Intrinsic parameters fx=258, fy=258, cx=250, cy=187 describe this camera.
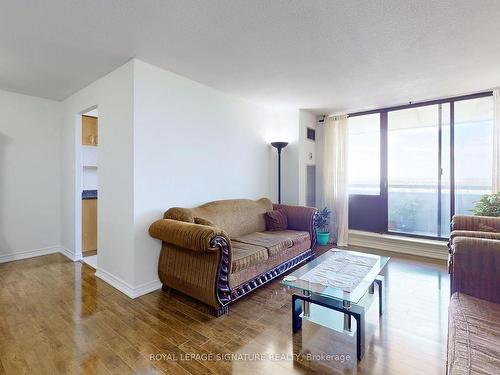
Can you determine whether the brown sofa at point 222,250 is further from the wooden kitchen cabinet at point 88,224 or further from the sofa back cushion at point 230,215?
the wooden kitchen cabinet at point 88,224

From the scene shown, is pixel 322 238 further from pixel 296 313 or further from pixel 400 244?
pixel 296 313

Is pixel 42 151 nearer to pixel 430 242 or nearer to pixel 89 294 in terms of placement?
pixel 89 294

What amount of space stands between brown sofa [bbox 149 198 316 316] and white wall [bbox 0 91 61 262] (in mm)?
2597

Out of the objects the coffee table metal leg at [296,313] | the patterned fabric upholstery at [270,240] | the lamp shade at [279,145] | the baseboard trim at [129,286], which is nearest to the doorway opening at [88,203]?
the baseboard trim at [129,286]

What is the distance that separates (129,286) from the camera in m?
2.66

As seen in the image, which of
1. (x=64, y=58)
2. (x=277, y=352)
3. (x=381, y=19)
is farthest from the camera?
(x=64, y=58)

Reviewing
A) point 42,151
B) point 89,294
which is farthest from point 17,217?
point 89,294

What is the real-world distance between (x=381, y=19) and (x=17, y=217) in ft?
16.6

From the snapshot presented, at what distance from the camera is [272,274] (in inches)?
115

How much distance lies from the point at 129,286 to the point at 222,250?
1.23 m

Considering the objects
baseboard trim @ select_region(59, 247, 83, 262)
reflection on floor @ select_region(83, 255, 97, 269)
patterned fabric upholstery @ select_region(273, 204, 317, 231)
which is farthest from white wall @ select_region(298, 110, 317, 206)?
baseboard trim @ select_region(59, 247, 83, 262)

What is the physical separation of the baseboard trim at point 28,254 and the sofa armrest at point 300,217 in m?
3.73

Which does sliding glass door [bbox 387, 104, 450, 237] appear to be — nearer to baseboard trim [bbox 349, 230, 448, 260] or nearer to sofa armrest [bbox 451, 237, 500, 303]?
baseboard trim [bbox 349, 230, 448, 260]

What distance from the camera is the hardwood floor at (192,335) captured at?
5.41 feet
